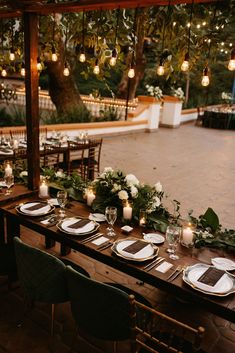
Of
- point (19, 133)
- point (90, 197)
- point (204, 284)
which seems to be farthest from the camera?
point (19, 133)

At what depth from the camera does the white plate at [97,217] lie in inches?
126

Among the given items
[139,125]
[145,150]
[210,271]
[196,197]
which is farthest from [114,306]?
[139,125]

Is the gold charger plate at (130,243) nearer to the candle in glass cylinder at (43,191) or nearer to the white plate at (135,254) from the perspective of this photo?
the white plate at (135,254)

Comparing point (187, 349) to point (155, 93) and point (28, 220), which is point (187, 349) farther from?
point (155, 93)

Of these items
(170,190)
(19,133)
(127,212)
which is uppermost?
(127,212)

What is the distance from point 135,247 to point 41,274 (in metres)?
0.73

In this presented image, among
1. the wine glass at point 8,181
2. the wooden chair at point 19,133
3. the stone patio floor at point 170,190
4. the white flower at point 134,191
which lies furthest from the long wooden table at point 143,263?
the wooden chair at point 19,133

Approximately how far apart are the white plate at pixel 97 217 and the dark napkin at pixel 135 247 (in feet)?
1.72

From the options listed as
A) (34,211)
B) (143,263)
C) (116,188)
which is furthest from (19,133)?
(143,263)

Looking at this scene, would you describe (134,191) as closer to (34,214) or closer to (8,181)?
(34,214)

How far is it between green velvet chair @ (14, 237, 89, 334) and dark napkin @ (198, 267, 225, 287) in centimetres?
95

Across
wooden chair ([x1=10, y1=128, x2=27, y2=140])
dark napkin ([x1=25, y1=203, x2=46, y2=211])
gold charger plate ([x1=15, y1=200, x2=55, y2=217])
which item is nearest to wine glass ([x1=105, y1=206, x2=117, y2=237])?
gold charger plate ([x1=15, y1=200, x2=55, y2=217])

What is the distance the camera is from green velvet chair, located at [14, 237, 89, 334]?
2.41 metres

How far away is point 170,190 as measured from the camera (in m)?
6.80
